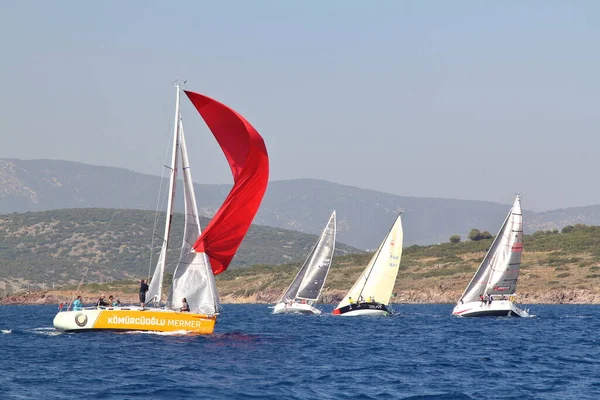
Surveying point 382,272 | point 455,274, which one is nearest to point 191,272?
point 382,272

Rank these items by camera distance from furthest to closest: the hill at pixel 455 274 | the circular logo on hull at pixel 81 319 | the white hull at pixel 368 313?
the hill at pixel 455 274 → the white hull at pixel 368 313 → the circular logo on hull at pixel 81 319

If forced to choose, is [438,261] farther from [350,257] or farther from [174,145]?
[174,145]

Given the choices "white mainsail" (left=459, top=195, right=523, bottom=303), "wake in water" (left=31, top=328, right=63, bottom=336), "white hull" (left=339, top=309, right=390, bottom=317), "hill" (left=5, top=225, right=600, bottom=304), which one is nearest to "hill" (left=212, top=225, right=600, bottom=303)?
"hill" (left=5, top=225, right=600, bottom=304)

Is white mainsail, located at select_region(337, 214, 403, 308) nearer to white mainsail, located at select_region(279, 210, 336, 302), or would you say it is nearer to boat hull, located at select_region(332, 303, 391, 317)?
boat hull, located at select_region(332, 303, 391, 317)

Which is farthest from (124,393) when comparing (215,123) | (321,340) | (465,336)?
(465,336)

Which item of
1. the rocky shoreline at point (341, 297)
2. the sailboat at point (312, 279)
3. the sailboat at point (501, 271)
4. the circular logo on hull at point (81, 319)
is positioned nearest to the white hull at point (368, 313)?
the sailboat at point (312, 279)

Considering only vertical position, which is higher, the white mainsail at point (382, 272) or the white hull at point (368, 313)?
the white mainsail at point (382, 272)

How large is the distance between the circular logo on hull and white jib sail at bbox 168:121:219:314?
14.0 feet

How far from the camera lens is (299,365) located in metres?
39.1

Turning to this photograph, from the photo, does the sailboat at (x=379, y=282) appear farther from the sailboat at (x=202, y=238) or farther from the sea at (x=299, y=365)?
the sailboat at (x=202, y=238)

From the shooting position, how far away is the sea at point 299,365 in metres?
32.0

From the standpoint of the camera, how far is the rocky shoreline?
11231cm

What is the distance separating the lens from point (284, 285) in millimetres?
133750

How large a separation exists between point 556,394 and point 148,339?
20821 mm
